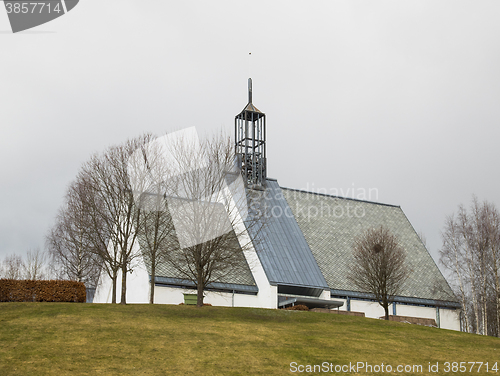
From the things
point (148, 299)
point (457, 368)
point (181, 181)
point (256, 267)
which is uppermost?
point (181, 181)

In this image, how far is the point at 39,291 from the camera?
28.6 meters

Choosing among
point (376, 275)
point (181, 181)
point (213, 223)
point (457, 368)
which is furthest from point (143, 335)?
point (376, 275)

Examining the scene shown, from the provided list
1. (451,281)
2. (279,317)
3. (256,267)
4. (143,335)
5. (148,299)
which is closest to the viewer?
(143,335)

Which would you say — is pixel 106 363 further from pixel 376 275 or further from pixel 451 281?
pixel 451 281

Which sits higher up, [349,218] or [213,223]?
[349,218]

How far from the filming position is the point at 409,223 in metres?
51.7

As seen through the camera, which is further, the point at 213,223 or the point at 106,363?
the point at 213,223

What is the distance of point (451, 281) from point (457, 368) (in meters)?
26.4

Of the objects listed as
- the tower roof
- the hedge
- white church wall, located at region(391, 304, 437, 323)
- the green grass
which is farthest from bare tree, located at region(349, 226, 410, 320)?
the hedge

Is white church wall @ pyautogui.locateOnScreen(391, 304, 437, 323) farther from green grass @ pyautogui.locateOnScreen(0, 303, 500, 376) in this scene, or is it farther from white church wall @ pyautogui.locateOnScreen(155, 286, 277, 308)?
green grass @ pyautogui.locateOnScreen(0, 303, 500, 376)

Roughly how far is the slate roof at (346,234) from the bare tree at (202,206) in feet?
47.6

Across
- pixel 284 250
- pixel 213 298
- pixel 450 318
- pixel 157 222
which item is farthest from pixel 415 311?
pixel 157 222

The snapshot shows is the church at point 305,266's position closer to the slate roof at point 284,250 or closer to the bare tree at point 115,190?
the slate roof at point 284,250

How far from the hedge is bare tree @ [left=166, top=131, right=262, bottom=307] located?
18.4 ft
